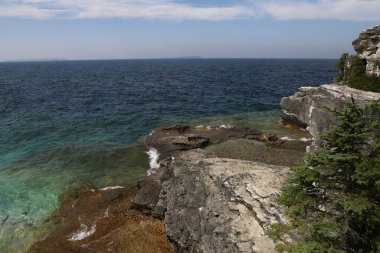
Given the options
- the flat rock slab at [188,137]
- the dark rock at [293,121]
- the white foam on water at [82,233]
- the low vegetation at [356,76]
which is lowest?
the white foam on water at [82,233]

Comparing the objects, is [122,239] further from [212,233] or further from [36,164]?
[36,164]

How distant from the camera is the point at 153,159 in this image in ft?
115

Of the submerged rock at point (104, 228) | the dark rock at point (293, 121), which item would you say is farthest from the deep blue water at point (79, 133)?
the dark rock at point (293, 121)

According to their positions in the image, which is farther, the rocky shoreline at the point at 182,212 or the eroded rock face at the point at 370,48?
the eroded rock face at the point at 370,48

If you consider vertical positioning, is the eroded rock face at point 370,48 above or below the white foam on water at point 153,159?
above

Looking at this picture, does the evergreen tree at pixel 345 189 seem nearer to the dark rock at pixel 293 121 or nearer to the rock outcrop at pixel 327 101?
the rock outcrop at pixel 327 101

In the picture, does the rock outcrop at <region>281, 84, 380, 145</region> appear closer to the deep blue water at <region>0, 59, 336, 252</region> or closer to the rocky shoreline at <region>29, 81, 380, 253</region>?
the rocky shoreline at <region>29, 81, 380, 253</region>

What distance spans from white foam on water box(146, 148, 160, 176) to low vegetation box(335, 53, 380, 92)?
23.0m

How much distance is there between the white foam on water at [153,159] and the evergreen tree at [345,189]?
21257 millimetres

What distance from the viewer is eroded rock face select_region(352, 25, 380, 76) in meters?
36.0

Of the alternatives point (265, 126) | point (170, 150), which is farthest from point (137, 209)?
point (265, 126)

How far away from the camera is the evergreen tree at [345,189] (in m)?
10.8

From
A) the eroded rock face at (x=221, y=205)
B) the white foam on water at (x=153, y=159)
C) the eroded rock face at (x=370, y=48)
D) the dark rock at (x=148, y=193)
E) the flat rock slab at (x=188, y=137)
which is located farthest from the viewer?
the eroded rock face at (x=370, y=48)

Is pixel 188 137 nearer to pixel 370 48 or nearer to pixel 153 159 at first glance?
pixel 153 159
